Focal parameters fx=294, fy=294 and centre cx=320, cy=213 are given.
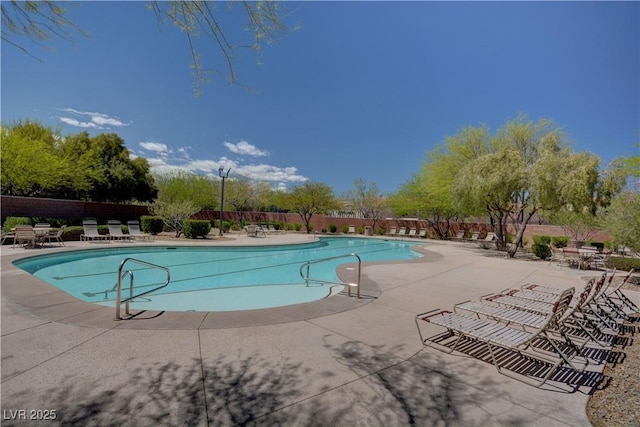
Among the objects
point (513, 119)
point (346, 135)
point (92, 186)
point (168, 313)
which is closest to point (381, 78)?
point (513, 119)

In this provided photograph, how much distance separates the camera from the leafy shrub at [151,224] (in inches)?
675

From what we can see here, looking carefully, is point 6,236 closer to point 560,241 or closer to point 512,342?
point 512,342

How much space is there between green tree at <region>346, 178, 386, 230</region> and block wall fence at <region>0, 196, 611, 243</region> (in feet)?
5.78

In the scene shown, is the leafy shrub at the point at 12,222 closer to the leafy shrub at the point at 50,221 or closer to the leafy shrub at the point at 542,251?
the leafy shrub at the point at 50,221

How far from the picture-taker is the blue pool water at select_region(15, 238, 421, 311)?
6223 mm

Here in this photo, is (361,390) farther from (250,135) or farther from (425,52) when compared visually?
(250,135)

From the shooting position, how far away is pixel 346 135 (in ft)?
98.4

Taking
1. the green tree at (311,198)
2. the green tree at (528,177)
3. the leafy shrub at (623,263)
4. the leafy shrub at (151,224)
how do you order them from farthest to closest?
the green tree at (311,198) < the leafy shrub at (151,224) < the green tree at (528,177) < the leafy shrub at (623,263)

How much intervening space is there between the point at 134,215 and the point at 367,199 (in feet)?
69.3

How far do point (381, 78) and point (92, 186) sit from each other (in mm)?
21520

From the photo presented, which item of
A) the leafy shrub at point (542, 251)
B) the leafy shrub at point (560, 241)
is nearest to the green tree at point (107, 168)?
the leafy shrub at point (542, 251)


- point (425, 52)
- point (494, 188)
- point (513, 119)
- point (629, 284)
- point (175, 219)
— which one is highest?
point (425, 52)

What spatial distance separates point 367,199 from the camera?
31375mm

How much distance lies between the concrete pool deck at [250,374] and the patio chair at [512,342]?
16 centimetres
